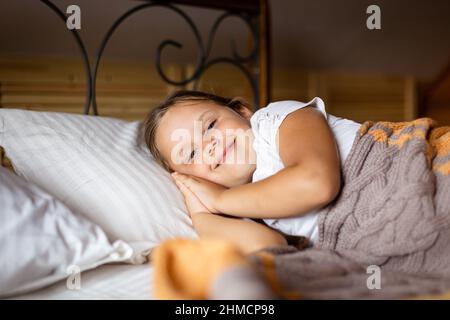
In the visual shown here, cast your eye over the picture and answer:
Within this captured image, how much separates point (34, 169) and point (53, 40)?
36.6 inches

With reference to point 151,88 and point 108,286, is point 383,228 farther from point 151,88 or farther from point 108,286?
point 151,88

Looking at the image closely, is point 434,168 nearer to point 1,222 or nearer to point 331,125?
point 331,125

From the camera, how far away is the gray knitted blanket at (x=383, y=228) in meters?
0.63

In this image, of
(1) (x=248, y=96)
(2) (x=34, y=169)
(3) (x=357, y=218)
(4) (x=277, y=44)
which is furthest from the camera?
(4) (x=277, y=44)

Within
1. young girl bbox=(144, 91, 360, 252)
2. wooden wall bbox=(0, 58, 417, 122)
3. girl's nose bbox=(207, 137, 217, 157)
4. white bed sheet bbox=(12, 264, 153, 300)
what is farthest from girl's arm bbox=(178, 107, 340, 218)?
wooden wall bbox=(0, 58, 417, 122)

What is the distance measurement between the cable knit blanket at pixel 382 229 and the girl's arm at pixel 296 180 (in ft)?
0.22

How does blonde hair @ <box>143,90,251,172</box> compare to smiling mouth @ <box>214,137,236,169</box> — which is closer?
smiling mouth @ <box>214,137,236,169</box>

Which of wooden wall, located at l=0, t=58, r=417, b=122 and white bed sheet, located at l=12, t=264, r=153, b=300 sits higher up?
wooden wall, located at l=0, t=58, r=417, b=122

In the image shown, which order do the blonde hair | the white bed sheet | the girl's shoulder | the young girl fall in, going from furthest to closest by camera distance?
the blonde hair, the girl's shoulder, the young girl, the white bed sheet

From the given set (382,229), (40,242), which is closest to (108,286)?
(40,242)

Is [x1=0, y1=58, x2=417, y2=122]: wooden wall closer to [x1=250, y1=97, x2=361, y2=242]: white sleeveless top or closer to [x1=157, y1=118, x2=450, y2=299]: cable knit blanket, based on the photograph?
[x1=250, y1=97, x2=361, y2=242]: white sleeveless top

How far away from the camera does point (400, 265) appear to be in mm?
805

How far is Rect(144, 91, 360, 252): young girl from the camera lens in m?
0.83
